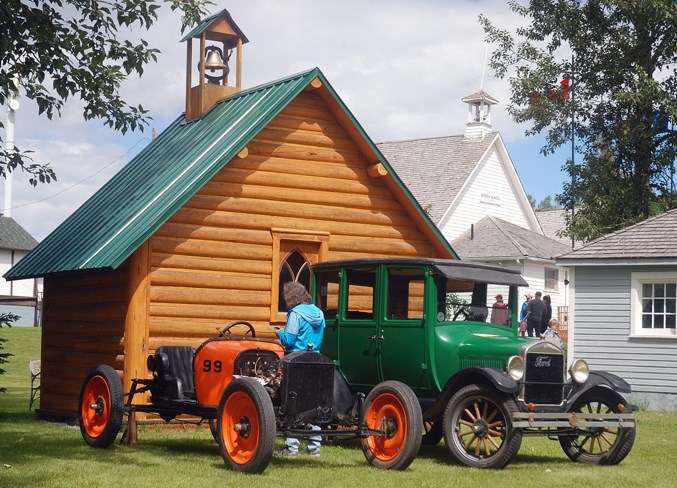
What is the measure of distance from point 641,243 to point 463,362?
11.6 meters

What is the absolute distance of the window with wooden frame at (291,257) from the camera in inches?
648

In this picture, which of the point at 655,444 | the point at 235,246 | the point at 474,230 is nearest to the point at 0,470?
the point at 235,246

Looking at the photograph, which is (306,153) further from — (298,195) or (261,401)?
(261,401)

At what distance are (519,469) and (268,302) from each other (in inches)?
232

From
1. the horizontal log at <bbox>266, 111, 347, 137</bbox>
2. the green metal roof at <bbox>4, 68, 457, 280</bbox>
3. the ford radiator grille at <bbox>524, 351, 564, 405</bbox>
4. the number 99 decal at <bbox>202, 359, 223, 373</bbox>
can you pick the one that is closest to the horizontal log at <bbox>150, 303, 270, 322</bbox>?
the green metal roof at <bbox>4, 68, 457, 280</bbox>

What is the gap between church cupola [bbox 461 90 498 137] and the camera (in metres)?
48.2

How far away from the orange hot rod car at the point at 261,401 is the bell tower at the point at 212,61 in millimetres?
8107

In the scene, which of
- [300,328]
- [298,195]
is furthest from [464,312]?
[298,195]

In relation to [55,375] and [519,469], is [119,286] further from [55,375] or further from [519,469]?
[519,469]

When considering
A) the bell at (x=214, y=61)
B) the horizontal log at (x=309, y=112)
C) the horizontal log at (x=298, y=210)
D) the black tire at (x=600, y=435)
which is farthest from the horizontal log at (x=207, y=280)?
the black tire at (x=600, y=435)

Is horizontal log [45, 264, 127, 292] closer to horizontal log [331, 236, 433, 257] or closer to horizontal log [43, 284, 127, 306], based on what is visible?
horizontal log [43, 284, 127, 306]

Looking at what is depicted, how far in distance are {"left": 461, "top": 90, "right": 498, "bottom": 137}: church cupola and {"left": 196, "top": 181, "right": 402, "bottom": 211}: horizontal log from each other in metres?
31.0

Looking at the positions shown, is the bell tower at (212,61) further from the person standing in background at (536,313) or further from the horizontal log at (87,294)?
the person standing in background at (536,313)

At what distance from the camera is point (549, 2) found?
33406 millimetres
